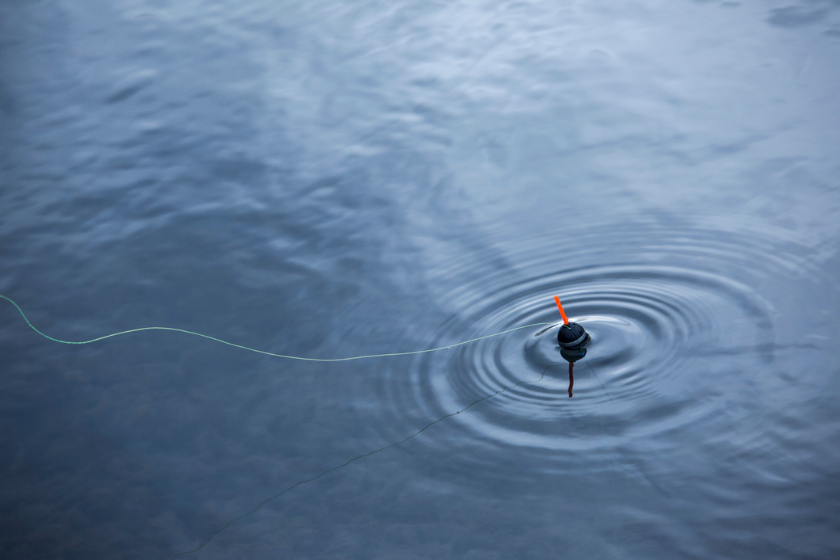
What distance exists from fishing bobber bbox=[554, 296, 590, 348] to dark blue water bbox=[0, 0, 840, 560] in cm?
8

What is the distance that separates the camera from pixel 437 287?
3.96 meters

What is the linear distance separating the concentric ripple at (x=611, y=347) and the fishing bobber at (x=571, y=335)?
0.07 m

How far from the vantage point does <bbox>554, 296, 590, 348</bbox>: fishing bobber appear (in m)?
3.34

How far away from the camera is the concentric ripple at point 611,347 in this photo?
10.4 feet

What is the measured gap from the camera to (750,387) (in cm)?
318

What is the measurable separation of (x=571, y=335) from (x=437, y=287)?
2.90ft

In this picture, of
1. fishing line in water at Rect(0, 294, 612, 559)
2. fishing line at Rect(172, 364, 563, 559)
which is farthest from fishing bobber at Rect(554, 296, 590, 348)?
fishing line at Rect(172, 364, 563, 559)

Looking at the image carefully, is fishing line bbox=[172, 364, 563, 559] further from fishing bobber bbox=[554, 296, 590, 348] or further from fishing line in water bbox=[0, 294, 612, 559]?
fishing bobber bbox=[554, 296, 590, 348]

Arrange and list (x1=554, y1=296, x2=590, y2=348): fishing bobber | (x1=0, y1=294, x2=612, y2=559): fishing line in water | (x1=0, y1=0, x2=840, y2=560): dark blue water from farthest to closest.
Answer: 1. (x1=554, y1=296, x2=590, y2=348): fishing bobber
2. (x1=0, y1=294, x2=612, y2=559): fishing line in water
3. (x1=0, y1=0, x2=840, y2=560): dark blue water

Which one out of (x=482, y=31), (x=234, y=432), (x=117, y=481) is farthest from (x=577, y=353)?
(x=482, y=31)

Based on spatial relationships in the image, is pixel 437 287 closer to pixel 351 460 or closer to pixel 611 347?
pixel 611 347

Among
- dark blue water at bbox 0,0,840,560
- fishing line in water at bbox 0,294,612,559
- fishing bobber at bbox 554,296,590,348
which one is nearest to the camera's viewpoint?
dark blue water at bbox 0,0,840,560

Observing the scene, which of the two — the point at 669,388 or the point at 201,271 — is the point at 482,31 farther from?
the point at 669,388

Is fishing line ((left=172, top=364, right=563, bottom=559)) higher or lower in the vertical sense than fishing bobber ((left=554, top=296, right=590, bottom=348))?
lower
